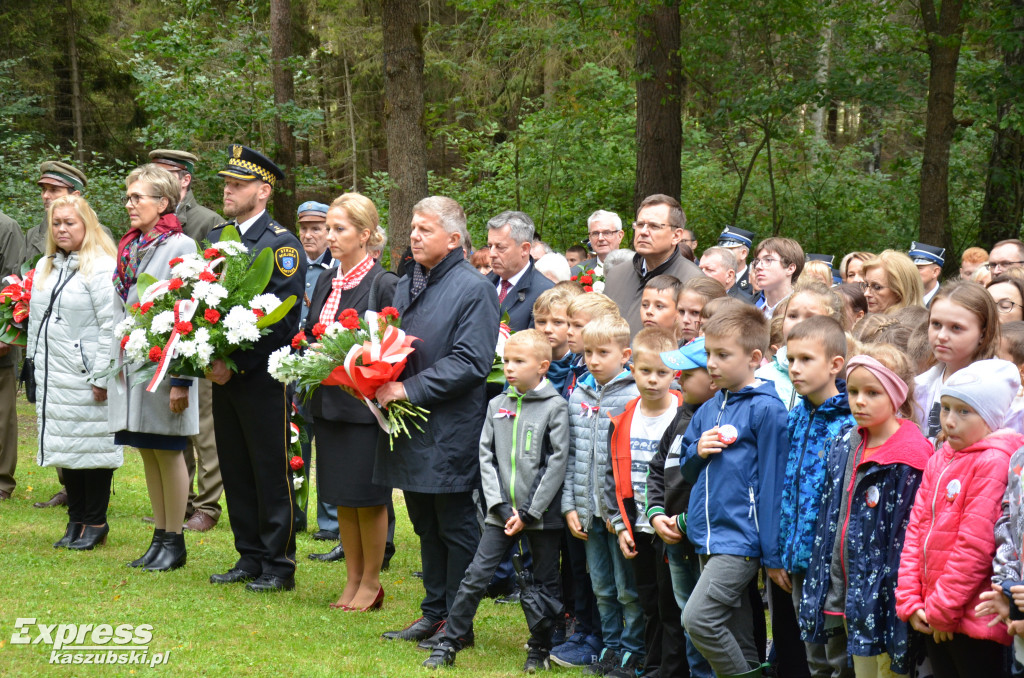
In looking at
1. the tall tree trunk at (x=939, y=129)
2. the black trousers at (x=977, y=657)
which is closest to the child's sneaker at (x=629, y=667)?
the black trousers at (x=977, y=657)

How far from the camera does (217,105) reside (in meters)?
17.1

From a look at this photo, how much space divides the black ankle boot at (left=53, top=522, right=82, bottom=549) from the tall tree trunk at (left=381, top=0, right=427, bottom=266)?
15.9ft

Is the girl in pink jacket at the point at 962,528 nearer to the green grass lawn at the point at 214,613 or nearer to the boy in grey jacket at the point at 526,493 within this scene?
the boy in grey jacket at the point at 526,493

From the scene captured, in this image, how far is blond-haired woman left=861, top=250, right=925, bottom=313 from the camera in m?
5.93

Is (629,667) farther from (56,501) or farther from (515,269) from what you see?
(56,501)

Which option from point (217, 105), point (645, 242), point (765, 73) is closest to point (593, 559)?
point (645, 242)

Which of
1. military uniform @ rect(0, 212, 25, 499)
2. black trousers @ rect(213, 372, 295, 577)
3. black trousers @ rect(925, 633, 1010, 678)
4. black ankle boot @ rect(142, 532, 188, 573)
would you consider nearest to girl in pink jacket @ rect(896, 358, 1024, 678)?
black trousers @ rect(925, 633, 1010, 678)

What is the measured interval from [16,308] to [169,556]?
268cm

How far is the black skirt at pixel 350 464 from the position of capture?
5.68 metres

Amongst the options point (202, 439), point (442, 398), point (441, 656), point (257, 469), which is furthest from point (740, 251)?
point (202, 439)

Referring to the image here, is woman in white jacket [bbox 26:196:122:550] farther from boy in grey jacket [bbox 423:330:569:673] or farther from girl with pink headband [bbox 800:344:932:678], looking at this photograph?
girl with pink headband [bbox 800:344:932:678]

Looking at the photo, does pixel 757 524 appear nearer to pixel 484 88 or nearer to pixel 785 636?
pixel 785 636

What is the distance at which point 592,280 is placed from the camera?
7.84 meters

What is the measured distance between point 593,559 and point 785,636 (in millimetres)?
1054
